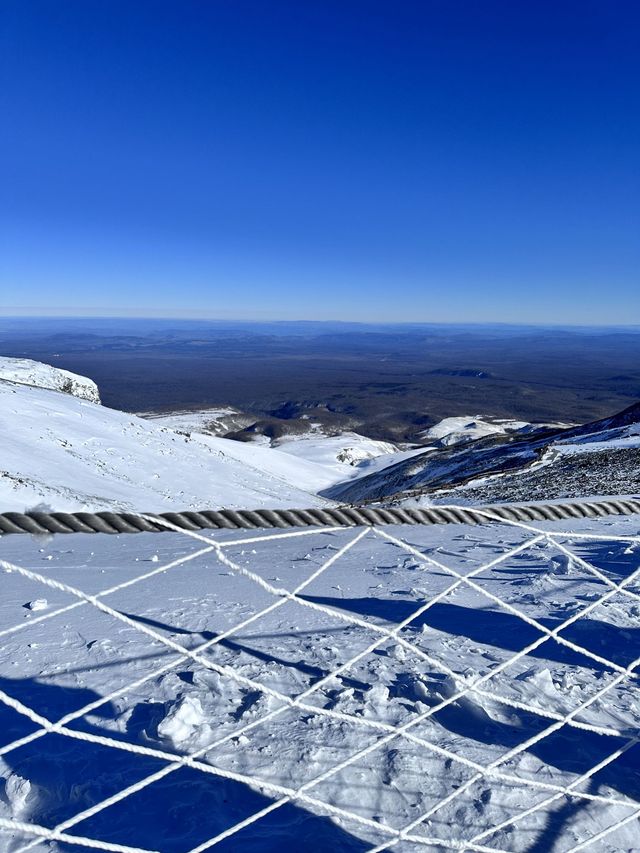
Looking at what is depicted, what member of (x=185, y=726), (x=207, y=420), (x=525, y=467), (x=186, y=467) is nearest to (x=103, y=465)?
(x=186, y=467)

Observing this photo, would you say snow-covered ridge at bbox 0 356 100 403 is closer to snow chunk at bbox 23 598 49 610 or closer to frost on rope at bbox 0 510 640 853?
snow chunk at bbox 23 598 49 610

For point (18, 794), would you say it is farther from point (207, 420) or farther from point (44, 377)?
point (207, 420)

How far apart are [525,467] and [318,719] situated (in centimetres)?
1908

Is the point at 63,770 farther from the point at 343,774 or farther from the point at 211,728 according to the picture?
the point at 343,774

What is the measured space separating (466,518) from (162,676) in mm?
2272

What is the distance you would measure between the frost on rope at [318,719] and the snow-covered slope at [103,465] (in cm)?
857

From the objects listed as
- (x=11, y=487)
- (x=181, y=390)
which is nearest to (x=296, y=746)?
(x=11, y=487)

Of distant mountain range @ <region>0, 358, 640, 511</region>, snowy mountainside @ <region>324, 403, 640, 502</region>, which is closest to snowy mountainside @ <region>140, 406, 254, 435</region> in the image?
snowy mountainside @ <region>324, 403, 640, 502</region>

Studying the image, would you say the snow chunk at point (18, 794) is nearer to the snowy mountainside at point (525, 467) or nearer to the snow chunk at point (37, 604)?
the snow chunk at point (37, 604)

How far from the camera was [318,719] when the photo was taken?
333 centimetres

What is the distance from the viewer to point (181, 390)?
147 m

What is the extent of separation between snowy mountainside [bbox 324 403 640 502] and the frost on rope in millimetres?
11260

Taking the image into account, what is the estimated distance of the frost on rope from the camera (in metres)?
2.55

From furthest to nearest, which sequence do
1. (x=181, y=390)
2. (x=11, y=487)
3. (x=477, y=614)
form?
(x=181, y=390) < (x=11, y=487) < (x=477, y=614)
